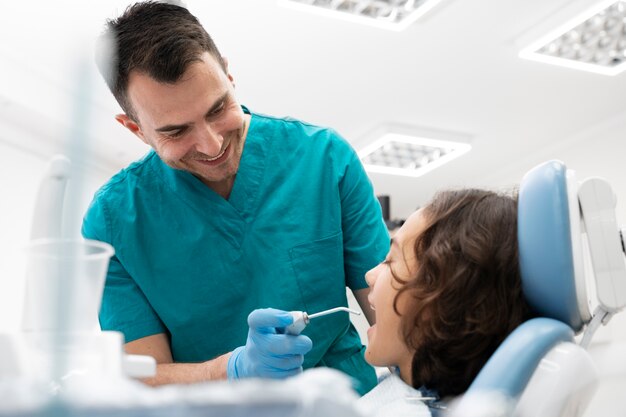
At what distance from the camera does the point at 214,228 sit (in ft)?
5.79

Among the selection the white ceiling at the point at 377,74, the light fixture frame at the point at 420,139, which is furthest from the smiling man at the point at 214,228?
the light fixture frame at the point at 420,139

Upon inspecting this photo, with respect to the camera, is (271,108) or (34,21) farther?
(271,108)

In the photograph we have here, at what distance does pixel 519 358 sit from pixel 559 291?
0.17 meters

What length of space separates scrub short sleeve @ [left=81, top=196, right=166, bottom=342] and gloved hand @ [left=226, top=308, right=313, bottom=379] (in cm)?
36

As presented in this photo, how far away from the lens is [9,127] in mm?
3951

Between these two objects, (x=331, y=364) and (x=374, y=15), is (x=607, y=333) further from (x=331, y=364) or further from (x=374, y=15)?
(x=374, y=15)

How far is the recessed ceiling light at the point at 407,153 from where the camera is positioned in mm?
5184

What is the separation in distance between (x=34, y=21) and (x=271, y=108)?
6.04 feet

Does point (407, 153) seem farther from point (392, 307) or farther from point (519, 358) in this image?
point (519, 358)

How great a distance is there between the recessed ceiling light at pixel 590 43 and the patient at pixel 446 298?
8.82 ft

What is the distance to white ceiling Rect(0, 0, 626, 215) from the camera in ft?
11.8

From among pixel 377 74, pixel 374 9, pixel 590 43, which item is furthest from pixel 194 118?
pixel 590 43

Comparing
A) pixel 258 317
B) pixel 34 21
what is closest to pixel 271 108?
pixel 34 21

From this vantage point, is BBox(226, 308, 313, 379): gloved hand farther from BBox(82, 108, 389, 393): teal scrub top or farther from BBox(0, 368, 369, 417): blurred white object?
BBox(0, 368, 369, 417): blurred white object
